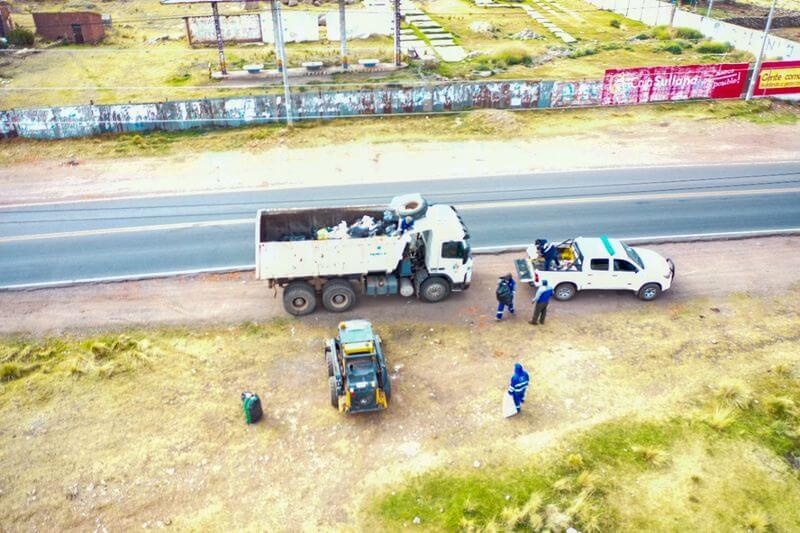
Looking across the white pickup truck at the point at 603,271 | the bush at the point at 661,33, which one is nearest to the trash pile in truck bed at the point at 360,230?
the white pickup truck at the point at 603,271

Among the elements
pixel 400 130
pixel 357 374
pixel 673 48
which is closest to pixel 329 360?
pixel 357 374

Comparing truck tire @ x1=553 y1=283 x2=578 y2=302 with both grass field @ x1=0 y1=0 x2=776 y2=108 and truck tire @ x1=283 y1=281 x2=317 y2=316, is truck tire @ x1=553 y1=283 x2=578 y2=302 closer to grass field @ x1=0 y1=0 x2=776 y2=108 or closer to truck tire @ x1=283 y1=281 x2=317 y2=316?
truck tire @ x1=283 y1=281 x2=317 y2=316

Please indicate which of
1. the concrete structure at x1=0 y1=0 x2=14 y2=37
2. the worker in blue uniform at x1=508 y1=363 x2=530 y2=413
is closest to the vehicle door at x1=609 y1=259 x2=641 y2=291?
the worker in blue uniform at x1=508 y1=363 x2=530 y2=413

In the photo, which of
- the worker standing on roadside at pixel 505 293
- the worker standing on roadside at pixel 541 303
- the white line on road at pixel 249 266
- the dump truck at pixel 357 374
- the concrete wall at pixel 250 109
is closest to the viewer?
the dump truck at pixel 357 374

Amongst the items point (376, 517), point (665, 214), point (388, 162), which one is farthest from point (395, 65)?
point (376, 517)

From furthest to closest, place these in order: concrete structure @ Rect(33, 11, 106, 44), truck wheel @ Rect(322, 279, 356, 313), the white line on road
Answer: concrete structure @ Rect(33, 11, 106, 44)
the white line on road
truck wheel @ Rect(322, 279, 356, 313)

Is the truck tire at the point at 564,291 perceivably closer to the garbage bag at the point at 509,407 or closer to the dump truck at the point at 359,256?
the dump truck at the point at 359,256
